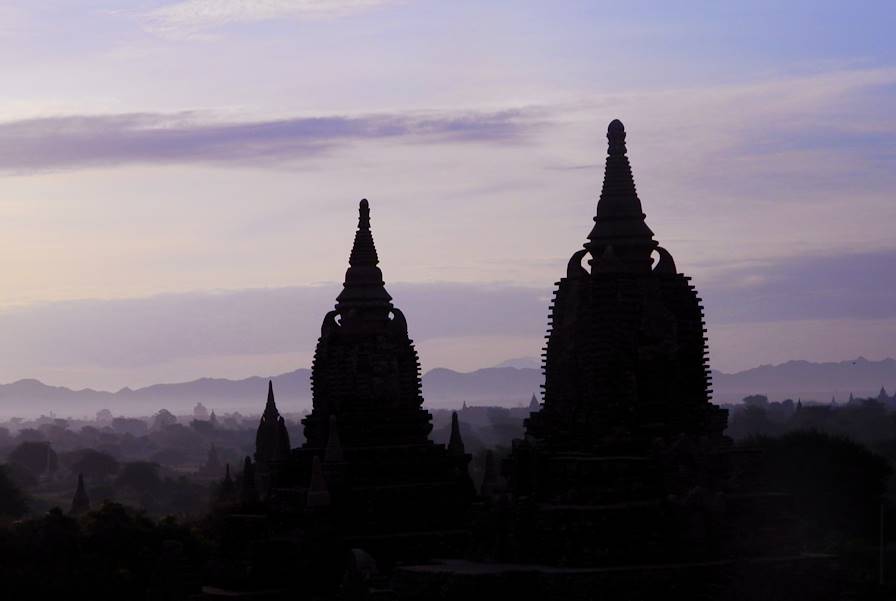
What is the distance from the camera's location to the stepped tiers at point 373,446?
5759 cm

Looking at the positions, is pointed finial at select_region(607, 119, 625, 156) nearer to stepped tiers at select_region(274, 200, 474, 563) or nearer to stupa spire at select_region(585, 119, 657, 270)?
stupa spire at select_region(585, 119, 657, 270)

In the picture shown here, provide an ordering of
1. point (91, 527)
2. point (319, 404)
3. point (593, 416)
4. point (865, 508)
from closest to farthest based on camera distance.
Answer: point (593, 416) < point (319, 404) < point (91, 527) < point (865, 508)

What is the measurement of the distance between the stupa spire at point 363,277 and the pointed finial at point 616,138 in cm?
1316

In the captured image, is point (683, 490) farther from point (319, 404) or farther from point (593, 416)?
point (319, 404)

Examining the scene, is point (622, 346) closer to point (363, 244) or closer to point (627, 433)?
point (627, 433)

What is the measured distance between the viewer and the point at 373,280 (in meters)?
62.7

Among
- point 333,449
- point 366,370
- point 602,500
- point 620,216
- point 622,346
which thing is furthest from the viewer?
point 366,370

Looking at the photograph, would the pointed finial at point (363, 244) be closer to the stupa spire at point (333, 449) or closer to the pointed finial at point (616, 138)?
the stupa spire at point (333, 449)

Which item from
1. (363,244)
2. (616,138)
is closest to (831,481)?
(363,244)

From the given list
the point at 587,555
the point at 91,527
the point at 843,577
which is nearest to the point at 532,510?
the point at 587,555

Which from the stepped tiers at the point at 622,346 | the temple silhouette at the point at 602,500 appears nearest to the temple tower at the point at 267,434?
the temple silhouette at the point at 602,500

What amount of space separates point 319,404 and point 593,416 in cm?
1530

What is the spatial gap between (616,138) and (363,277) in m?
13.7

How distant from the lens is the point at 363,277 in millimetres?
62656
